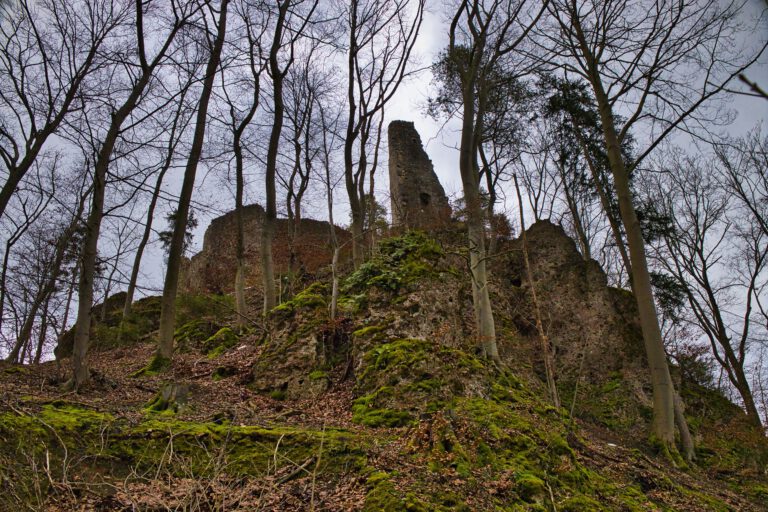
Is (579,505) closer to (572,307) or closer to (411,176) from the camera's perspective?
(572,307)

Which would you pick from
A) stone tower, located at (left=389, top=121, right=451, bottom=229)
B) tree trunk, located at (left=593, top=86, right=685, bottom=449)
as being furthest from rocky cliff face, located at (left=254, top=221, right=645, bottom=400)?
stone tower, located at (left=389, top=121, right=451, bottom=229)

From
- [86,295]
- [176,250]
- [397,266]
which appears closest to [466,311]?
[397,266]

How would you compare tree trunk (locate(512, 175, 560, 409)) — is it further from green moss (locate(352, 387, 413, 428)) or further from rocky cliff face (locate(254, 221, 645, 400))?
green moss (locate(352, 387, 413, 428))

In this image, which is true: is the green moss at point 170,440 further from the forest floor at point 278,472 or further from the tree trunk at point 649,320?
the tree trunk at point 649,320

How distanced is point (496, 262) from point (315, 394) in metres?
8.37

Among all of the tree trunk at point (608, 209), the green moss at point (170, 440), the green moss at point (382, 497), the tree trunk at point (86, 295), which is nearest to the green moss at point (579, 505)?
the green moss at point (382, 497)

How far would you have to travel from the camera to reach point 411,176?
22.1m

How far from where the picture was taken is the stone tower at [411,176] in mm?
21562

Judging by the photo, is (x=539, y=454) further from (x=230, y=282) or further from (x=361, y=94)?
(x=230, y=282)

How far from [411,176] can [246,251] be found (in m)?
8.41

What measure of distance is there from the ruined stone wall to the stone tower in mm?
3164

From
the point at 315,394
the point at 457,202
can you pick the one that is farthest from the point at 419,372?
the point at 457,202

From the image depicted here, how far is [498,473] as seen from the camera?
469cm

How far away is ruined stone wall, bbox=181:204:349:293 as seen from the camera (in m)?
18.9
